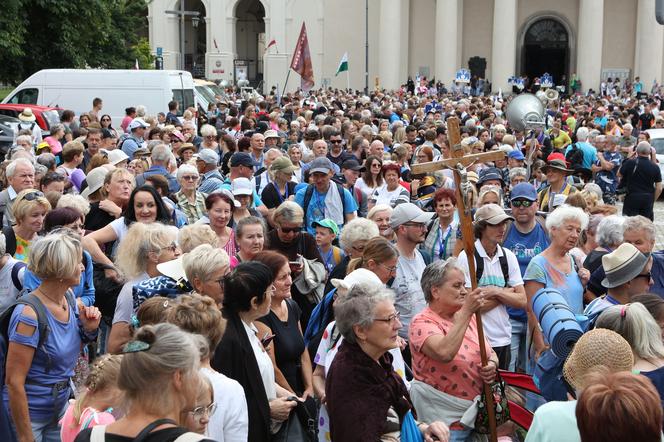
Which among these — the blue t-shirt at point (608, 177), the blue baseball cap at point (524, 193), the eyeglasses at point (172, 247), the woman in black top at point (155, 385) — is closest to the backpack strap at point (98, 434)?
the woman in black top at point (155, 385)

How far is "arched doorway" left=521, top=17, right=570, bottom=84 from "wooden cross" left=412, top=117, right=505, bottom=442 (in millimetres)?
49345

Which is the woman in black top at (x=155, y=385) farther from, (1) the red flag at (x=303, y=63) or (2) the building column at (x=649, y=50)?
(2) the building column at (x=649, y=50)

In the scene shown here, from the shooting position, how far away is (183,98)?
25.3 meters

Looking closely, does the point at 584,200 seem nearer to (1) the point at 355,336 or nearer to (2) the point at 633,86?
(1) the point at 355,336

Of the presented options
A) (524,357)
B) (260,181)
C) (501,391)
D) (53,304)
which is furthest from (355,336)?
(260,181)

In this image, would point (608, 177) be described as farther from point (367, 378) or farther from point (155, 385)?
point (155, 385)

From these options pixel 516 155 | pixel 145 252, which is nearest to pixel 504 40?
pixel 516 155

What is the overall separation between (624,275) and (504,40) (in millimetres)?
44820

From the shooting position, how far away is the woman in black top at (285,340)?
5.85 m

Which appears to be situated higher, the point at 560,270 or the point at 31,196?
the point at 31,196

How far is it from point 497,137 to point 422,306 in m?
10.3

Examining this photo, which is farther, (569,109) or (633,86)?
(633,86)

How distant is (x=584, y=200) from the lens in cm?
917

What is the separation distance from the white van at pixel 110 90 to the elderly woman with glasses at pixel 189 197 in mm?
14467
